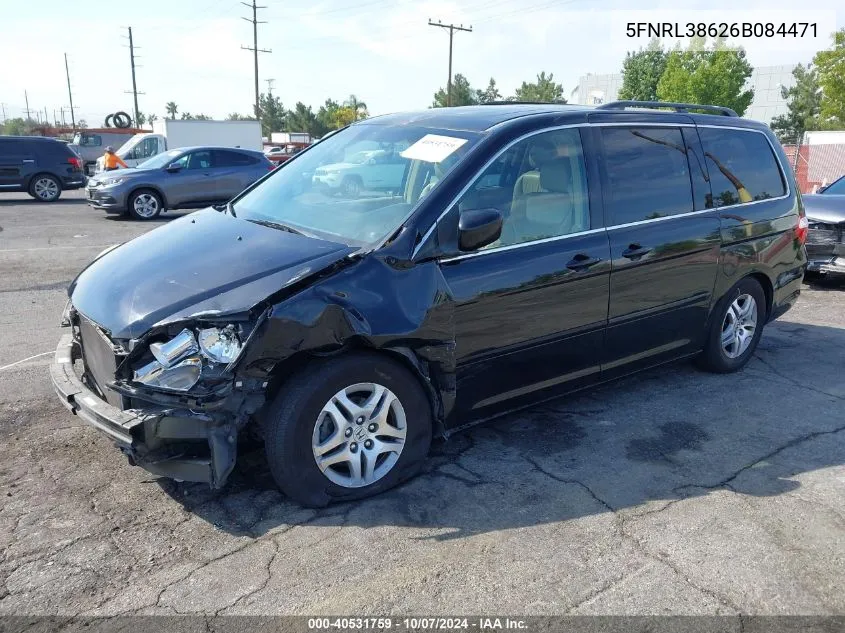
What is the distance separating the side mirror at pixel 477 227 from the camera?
345 cm

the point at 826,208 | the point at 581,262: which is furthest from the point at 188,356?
the point at 826,208

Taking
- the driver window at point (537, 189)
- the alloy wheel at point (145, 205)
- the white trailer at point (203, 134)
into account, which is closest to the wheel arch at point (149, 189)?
the alloy wheel at point (145, 205)

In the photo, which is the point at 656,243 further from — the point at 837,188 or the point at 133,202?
the point at 133,202

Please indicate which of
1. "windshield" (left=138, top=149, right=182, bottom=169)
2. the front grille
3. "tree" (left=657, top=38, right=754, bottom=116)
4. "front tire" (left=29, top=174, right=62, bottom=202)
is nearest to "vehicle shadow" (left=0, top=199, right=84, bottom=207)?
"front tire" (left=29, top=174, right=62, bottom=202)

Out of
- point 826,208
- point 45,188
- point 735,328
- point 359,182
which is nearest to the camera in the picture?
point 359,182

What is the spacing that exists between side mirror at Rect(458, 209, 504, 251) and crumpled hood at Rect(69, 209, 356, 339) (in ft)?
1.88

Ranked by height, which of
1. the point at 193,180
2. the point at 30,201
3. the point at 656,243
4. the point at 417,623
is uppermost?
the point at 656,243

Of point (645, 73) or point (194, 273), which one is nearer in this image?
point (194, 273)

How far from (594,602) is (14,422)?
348 centimetres

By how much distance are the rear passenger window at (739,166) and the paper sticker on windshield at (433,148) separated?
210cm

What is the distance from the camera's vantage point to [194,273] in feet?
11.1

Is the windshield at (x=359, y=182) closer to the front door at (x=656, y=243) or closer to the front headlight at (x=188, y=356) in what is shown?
the front headlight at (x=188, y=356)

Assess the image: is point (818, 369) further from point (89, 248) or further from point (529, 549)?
point (89, 248)

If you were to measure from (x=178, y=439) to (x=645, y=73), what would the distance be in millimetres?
66261
